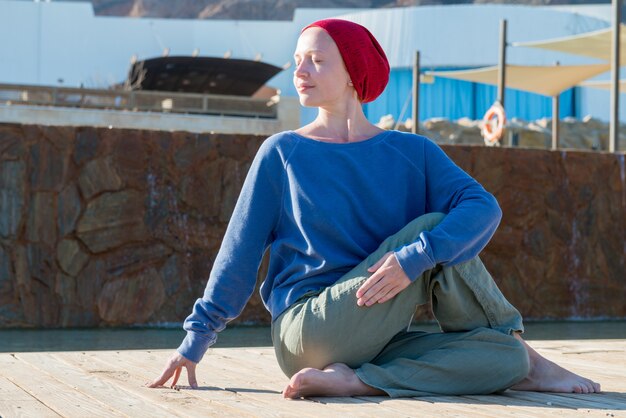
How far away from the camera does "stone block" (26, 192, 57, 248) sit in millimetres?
6008

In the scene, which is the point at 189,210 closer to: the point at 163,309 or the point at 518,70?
the point at 163,309

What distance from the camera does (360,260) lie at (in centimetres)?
263

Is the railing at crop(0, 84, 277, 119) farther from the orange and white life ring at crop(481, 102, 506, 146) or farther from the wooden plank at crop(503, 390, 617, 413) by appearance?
the wooden plank at crop(503, 390, 617, 413)

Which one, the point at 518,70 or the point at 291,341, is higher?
the point at 518,70

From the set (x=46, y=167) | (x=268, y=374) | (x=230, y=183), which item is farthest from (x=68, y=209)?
(x=268, y=374)

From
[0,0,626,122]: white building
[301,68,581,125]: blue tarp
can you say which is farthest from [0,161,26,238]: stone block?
[301,68,581,125]: blue tarp

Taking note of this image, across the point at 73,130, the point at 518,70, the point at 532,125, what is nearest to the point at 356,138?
the point at 73,130

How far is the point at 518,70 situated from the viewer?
1733 cm

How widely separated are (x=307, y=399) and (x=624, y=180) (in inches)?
207

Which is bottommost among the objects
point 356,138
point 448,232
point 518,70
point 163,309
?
point 163,309

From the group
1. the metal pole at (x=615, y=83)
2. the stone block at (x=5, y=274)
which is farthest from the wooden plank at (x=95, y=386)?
the metal pole at (x=615, y=83)

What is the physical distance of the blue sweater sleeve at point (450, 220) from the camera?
7.89 feet

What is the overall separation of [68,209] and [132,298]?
620 millimetres

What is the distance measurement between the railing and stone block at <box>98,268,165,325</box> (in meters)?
11.2
